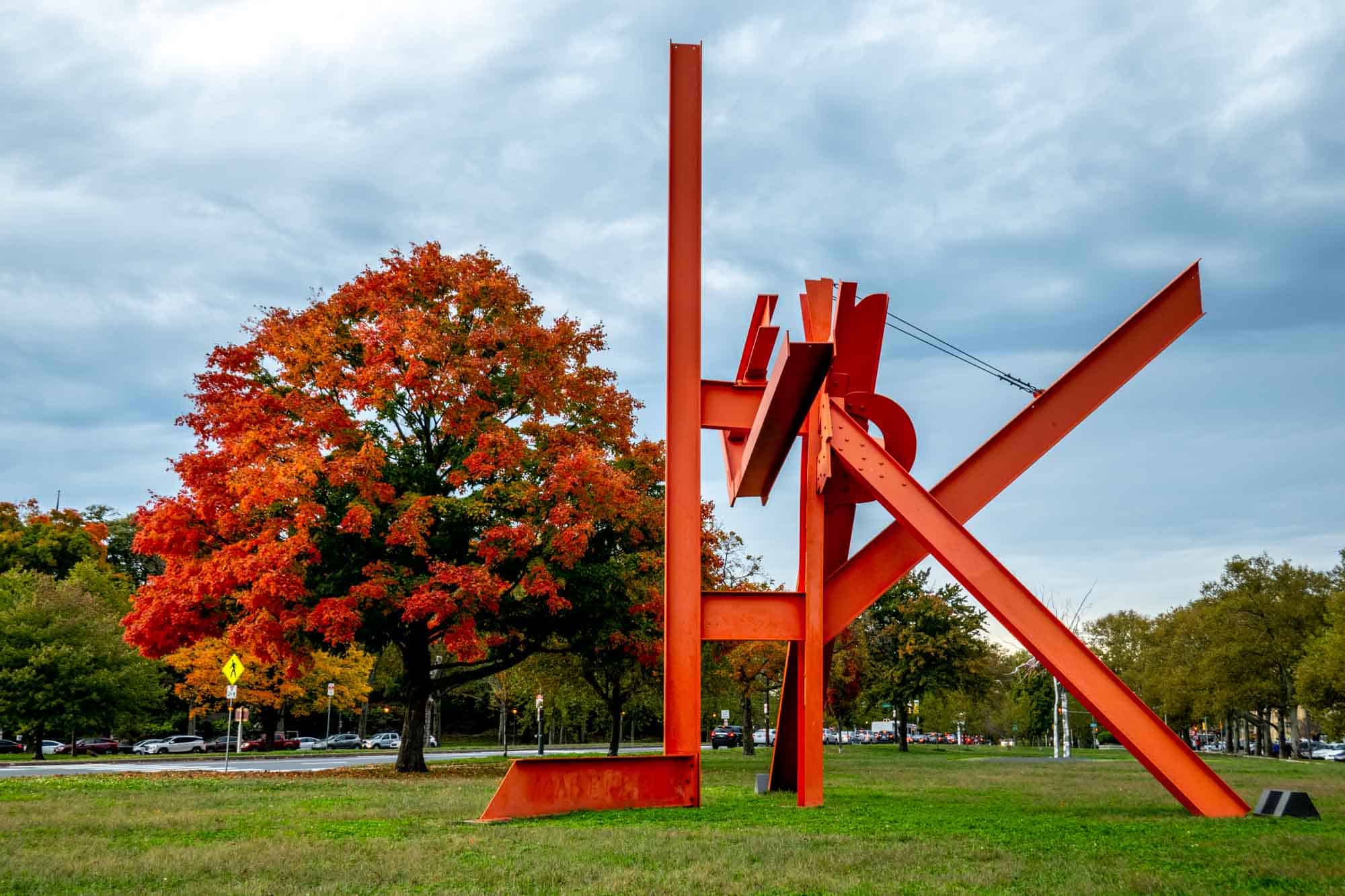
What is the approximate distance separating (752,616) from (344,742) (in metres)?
52.5

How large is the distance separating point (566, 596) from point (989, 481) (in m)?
12.9

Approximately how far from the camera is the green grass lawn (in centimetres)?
738

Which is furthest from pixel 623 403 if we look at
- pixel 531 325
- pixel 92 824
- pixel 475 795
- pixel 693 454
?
pixel 92 824

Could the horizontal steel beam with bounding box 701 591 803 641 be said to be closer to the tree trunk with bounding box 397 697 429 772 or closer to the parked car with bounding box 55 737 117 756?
the tree trunk with bounding box 397 697 429 772

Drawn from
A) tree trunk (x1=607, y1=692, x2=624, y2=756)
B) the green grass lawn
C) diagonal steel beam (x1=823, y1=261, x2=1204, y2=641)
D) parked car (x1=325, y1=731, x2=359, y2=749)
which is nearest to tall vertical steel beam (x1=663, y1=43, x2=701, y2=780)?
the green grass lawn

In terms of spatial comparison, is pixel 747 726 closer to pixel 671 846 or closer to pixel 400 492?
pixel 400 492

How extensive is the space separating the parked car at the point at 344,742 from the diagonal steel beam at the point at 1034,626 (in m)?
51.5

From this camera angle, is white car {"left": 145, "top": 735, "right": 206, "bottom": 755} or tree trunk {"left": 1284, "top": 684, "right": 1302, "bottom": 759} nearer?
tree trunk {"left": 1284, "top": 684, "right": 1302, "bottom": 759}

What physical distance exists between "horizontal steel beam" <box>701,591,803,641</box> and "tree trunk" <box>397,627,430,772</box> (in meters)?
15.1

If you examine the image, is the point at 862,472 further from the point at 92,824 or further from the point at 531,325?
the point at 531,325

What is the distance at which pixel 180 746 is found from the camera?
173ft

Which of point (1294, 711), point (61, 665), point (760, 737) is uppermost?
point (61, 665)

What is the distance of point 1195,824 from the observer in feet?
36.1

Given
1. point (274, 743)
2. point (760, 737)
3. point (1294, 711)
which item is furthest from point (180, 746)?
point (1294, 711)
